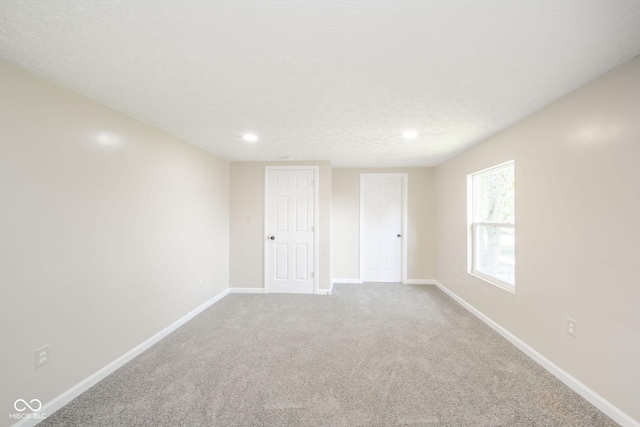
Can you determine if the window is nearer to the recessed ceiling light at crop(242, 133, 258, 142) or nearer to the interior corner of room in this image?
the interior corner of room

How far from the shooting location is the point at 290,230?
4.38 metres

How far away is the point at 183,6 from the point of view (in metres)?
1.14

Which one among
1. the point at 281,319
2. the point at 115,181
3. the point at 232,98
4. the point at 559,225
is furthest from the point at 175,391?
the point at 559,225

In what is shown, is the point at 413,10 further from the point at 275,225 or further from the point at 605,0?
the point at 275,225

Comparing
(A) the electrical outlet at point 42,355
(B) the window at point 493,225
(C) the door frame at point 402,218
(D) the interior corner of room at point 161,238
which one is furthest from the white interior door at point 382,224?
(A) the electrical outlet at point 42,355

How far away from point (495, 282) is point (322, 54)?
3.00 metres

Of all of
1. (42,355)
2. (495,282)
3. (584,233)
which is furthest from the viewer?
(495,282)

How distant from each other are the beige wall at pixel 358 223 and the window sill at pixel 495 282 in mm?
1414

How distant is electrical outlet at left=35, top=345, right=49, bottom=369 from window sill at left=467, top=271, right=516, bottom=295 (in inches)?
150

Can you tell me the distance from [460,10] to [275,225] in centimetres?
368

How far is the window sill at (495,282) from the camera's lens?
8.85 ft

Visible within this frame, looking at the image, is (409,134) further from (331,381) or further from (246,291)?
(246,291)

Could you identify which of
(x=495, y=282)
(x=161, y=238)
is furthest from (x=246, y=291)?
(x=495, y=282)

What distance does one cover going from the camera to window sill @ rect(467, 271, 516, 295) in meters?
2.70
